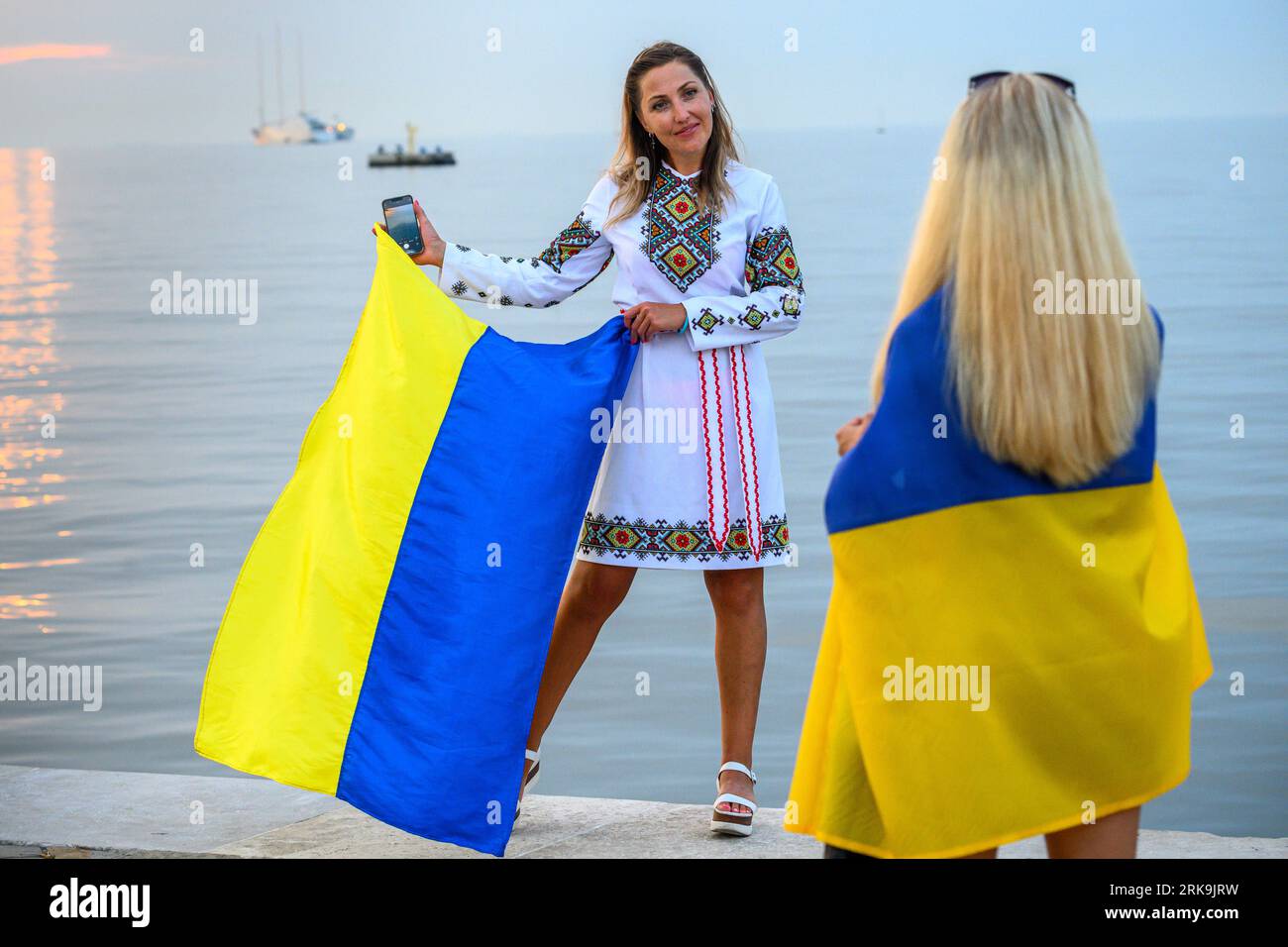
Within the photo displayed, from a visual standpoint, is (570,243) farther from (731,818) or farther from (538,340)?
(538,340)

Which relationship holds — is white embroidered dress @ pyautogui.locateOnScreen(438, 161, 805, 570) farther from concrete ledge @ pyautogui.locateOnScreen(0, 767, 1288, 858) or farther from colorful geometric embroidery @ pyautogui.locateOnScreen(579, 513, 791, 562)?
concrete ledge @ pyautogui.locateOnScreen(0, 767, 1288, 858)

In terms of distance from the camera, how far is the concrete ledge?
347 cm

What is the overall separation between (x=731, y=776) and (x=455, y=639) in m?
0.68

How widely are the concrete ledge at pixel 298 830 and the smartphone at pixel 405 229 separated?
1.26 m

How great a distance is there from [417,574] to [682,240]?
91 centimetres

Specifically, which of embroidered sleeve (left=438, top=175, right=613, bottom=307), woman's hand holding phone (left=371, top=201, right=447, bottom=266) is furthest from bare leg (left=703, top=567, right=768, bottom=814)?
woman's hand holding phone (left=371, top=201, right=447, bottom=266)

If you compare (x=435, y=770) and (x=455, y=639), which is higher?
(x=455, y=639)

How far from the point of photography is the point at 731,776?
Result: 360 centimetres

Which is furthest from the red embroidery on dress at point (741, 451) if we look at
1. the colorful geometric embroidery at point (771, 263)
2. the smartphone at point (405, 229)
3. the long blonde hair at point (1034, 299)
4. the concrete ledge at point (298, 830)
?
the long blonde hair at point (1034, 299)

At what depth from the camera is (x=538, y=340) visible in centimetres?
1548

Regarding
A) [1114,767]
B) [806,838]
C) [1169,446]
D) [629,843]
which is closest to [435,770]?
[629,843]

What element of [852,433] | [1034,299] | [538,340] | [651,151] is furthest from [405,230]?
[538,340]
